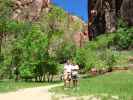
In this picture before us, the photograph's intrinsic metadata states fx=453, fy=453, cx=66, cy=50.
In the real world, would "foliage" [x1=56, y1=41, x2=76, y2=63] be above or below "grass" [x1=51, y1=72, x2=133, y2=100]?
above

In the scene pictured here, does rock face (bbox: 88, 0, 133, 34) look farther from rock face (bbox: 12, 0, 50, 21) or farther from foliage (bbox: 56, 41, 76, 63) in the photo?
foliage (bbox: 56, 41, 76, 63)

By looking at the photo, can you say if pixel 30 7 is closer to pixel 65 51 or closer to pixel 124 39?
pixel 124 39

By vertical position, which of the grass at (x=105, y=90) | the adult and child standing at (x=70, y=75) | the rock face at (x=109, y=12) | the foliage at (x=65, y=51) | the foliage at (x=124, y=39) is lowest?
the grass at (x=105, y=90)

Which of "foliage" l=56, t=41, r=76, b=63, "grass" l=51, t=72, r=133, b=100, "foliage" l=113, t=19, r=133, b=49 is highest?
"foliage" l=113, t=19, r=133, b=49

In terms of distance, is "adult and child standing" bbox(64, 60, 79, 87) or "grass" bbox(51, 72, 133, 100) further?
"adult and child standing" bbox(64, 60, 79, 87)

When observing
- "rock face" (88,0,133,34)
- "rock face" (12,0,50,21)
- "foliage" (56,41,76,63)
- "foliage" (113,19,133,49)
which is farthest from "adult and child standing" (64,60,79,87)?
"rock face" (12,0,50,21)

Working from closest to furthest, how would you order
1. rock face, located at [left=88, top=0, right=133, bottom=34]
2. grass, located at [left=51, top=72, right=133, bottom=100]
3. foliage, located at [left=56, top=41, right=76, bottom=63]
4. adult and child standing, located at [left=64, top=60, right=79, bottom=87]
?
grass, located at [left=51, top=72, right=133, bottom=100] < adult and child standing, located at [left=64, top=60, right=79, bottom=87] < foliage, located at [left=56, top=41, right=76, bottom=63] < rock face, located at [left=88, top=0, right=133, bottom=34]

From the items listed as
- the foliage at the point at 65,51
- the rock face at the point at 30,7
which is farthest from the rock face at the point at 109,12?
the foliage at the point at 65,51

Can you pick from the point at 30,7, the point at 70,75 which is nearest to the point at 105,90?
the point at 70,75

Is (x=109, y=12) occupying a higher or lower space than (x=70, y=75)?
higher

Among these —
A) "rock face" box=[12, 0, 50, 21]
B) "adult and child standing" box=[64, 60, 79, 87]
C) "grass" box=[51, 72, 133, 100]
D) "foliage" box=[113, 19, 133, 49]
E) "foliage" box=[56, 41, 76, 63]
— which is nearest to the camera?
"grass" box=[51, 72, 133, 100]

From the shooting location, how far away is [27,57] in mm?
45281

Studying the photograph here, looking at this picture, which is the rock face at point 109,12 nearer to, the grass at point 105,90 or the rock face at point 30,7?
the rock face at point 30,7

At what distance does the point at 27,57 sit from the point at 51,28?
5632 mm
